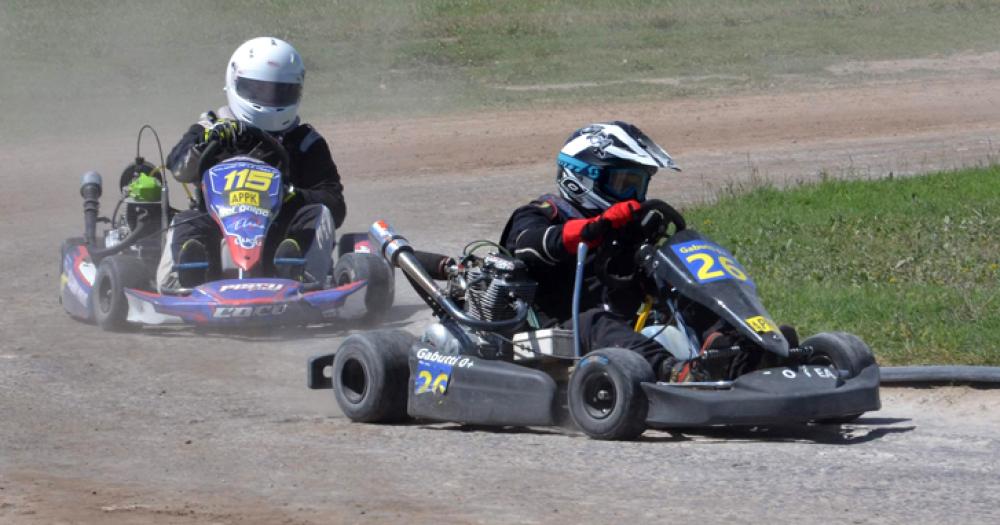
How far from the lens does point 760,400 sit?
245 inches

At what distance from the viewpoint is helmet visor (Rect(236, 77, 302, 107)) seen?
10.7 metres

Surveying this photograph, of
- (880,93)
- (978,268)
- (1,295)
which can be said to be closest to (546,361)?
(978,268)

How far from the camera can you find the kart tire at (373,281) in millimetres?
9992

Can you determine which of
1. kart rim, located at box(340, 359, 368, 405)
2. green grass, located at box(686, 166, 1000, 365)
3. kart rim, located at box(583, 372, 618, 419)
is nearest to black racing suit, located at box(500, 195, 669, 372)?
kart rim, located at box(583, 372, 618, 419)

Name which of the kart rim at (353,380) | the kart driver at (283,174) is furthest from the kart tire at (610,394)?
the kart driver at (283,174)

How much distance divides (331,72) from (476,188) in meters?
8.27

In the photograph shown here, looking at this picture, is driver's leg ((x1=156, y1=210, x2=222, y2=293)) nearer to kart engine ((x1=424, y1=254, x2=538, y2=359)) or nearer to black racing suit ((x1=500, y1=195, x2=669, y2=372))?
kart engine ((x1=424, y1=254, x2=538, y2=359))

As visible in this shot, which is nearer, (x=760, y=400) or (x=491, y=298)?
(x=760, y=400)

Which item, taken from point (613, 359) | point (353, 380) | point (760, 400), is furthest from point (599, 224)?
point (353, 380)

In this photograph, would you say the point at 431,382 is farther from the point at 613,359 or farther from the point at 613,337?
the point at 613,359

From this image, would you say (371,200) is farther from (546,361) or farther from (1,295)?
(546,361)

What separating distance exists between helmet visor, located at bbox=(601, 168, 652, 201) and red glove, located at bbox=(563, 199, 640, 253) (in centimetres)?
24

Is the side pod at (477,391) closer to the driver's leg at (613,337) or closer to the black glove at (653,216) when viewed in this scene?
the driver's leg at (613,337)

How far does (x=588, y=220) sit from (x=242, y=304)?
10.3 feet
